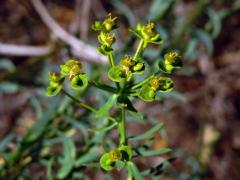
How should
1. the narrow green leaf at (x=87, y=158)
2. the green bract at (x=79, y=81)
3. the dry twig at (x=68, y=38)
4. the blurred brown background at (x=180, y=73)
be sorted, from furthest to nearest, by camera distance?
1. the blurred brown background at (x=180, y=73)
2. the dry twig at (x=68, y=38)
3. the narrow green leaf at (x=87, y=158)
4. the green bract at (x=79, y=81)

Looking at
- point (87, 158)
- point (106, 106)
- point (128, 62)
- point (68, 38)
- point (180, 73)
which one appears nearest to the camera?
point (128, 62)

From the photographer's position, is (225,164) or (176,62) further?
(225,164)

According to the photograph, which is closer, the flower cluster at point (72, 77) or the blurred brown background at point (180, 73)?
the flower cluster at point (72, 77)

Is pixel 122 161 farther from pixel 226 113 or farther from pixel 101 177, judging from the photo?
pixel 226 113

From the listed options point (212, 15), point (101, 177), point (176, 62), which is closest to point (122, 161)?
point (176, 62)

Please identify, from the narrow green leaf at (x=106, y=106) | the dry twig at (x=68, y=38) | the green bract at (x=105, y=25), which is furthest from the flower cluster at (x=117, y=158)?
the dry twig at (x=68, y=38)

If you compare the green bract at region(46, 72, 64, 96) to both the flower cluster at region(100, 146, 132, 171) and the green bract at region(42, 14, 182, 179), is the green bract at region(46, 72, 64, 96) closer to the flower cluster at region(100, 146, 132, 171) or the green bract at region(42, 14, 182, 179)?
the green bract at region(42, 14, 182, 179)

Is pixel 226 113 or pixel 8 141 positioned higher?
pixel 226 113

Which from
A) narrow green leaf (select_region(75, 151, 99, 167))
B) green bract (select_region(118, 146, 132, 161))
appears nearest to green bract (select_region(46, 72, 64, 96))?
green bract (select_region(118, 146, 132, 161))

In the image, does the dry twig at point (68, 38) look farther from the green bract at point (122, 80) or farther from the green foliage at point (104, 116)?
the green bract at point (122, 80)

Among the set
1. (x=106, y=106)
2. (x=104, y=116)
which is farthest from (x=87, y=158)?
(x=106, y=106)

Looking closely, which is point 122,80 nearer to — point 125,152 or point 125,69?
point 125,69
